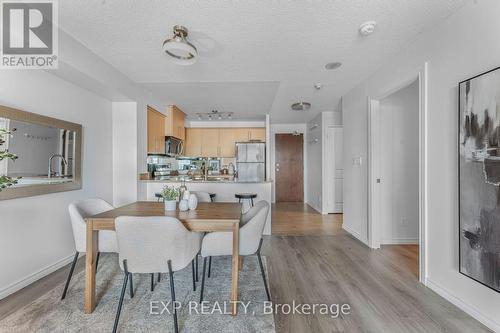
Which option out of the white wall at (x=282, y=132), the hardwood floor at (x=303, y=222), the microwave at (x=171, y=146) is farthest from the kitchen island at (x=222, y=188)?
the white wall at (x=282, y=132)

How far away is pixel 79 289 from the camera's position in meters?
2.15

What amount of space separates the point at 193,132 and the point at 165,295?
15.2ft

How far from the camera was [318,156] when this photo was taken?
5.84 metres

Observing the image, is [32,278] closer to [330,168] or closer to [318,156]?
[330,168]

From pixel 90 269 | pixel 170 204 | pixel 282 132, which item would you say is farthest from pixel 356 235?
pixel 282 132

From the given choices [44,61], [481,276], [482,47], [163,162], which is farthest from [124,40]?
[481,276]

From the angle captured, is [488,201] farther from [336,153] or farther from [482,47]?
[336,153]

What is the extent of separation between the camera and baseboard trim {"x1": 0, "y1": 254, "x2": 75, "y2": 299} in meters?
2.04

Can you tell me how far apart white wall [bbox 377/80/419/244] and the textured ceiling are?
79 cm

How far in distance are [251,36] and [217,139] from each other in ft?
13.5

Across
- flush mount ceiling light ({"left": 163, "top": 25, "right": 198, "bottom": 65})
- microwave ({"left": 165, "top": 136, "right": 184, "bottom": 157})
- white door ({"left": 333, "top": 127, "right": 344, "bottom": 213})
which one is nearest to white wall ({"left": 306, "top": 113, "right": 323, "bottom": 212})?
white door ({"left": 333, "top": 127, "right": 344, "bottom": 213})

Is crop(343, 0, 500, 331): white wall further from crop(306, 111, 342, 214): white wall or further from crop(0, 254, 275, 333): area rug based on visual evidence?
crop(306, 111, 342, 214): white wall

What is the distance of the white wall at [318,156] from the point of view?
17.7ft

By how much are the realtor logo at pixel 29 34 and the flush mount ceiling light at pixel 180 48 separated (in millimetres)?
912
